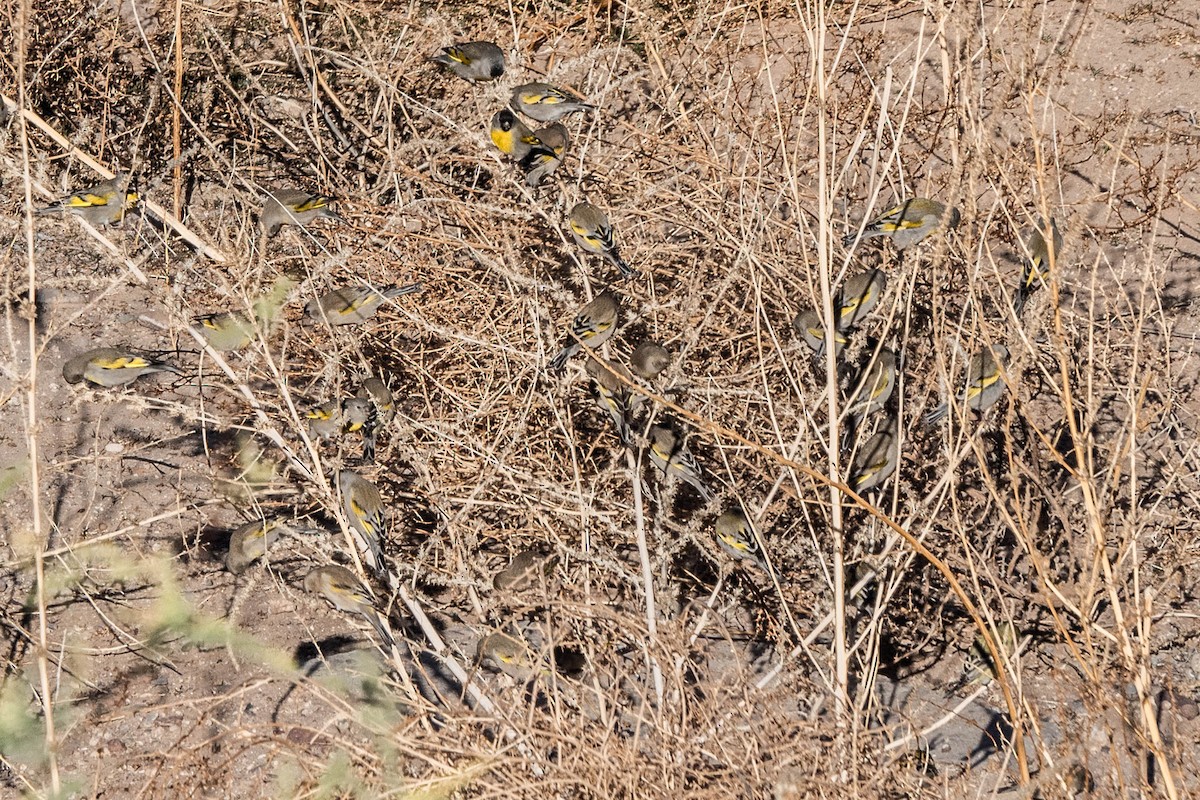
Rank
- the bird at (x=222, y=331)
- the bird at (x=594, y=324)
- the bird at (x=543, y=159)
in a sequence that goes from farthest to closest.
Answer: the bird at (x=222, y=331), the bird at (x=543, y=159), the bird at (x=594, y=324)

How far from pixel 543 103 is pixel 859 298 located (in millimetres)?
1514

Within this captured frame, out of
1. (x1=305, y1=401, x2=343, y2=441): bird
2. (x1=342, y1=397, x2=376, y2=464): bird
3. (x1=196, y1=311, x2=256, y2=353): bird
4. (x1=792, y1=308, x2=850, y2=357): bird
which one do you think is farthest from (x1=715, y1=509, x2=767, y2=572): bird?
(x1=196, y1=311, x2=256, y2=353): bird

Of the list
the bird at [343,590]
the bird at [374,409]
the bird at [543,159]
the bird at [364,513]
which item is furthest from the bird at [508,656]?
the bird at [543,159]

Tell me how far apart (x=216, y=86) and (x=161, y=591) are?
338cm

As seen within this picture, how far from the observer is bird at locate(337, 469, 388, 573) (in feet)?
11.5

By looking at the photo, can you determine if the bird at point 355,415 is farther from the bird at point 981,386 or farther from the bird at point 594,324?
the bird at point 981,386

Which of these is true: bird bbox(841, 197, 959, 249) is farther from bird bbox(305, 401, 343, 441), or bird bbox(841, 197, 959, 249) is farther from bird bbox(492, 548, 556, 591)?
bird bbox(305, 401, 343, 441)

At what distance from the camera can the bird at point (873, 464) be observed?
365cm

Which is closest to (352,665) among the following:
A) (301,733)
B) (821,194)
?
(301,733)

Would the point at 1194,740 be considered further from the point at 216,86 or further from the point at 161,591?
the point at 216,86

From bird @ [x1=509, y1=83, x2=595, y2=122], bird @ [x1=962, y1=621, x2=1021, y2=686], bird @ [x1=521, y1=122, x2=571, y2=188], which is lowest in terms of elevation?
bird @ [x1=962, y1=621, x2=1021, y2=686]

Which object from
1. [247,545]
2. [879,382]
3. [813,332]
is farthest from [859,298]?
[247,545]

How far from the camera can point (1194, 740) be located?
3.82m

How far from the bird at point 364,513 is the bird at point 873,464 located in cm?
156
